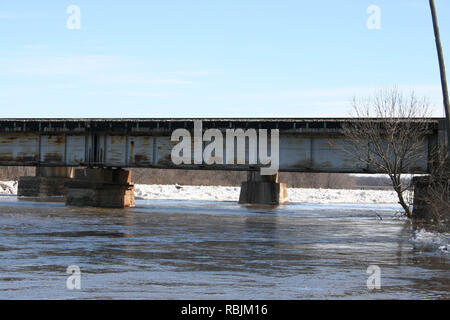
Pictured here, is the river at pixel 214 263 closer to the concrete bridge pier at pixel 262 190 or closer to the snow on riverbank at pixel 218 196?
the concrete bridge pier at pixel 262 190

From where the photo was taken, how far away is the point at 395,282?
13.5m

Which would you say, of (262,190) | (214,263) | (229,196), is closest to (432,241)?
(214,263)

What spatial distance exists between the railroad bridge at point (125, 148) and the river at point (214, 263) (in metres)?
16.6

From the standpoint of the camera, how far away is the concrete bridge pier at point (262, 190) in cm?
6162

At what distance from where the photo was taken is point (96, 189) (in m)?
47.4

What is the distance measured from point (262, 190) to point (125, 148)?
57.6 ft

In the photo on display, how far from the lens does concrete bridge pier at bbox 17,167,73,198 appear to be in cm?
7269

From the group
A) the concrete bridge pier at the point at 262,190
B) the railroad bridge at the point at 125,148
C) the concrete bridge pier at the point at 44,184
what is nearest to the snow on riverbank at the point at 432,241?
the railroad bridge at the point at 125,148

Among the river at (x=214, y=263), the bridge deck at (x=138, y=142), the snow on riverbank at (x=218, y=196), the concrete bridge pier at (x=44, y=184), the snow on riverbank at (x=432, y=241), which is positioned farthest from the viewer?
the snow on riverbank at (x=218, y=196)

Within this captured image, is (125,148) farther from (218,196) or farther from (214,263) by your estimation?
(218,196)

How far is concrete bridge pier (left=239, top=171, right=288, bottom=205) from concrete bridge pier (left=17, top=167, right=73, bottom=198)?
864 inches

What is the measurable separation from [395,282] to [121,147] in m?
36.5

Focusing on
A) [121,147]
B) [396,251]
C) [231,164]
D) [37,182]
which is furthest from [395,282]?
[37,182]
